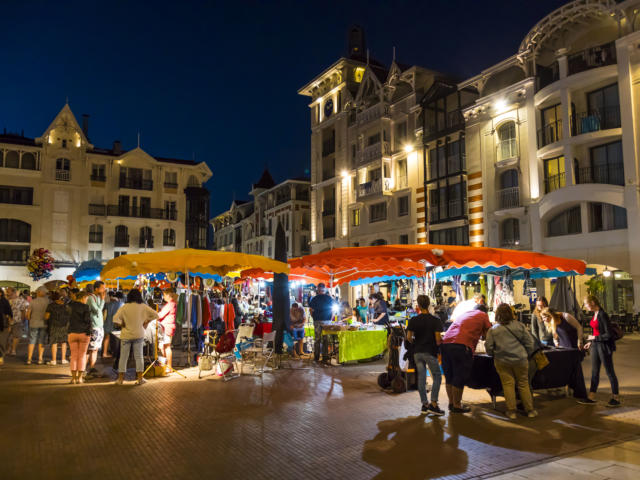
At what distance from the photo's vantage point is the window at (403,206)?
30.9m

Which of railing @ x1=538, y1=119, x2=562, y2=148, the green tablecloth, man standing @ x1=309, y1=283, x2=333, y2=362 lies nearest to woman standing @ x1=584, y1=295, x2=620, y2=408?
the green tablecloth

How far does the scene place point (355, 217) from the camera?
3512cm

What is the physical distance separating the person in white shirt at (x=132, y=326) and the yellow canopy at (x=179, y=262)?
153cm

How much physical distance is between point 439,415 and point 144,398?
5086 millimetres

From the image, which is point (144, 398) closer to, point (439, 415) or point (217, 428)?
point (217, 428)

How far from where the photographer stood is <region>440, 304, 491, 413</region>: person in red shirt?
7.43 metres

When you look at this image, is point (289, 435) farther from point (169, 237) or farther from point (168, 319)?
point (169, 237)

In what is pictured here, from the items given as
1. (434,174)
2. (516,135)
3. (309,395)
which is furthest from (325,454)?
(434,174)

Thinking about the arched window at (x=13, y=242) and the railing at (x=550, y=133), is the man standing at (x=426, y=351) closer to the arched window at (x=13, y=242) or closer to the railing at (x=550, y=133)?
the railing at (x=550, y=133)

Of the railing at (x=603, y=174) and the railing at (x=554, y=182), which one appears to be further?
the railing at (x=554, y=182)

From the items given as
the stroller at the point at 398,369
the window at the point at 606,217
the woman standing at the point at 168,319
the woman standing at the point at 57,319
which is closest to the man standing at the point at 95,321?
the woman standing at the point at 57,319

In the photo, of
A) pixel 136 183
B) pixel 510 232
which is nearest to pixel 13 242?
pixel 136 183

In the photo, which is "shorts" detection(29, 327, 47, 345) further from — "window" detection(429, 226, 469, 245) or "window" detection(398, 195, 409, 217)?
"window" detection(398, 195, 409, 217)

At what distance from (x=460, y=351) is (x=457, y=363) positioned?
7.6 inches
